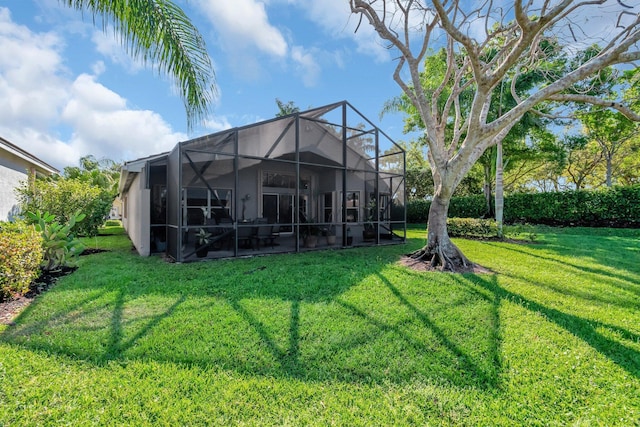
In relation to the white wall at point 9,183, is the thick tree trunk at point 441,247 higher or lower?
lower

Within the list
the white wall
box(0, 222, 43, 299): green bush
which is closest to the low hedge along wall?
box(0, 222, 43, 299): green bush

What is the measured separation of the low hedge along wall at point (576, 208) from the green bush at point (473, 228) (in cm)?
561

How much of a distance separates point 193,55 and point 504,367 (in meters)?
6.08

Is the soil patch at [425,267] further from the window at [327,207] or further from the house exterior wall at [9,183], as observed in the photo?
the house exterior wall at [9,183]

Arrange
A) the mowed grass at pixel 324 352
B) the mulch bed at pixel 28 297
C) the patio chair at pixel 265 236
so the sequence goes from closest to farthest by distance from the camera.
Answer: the mowed grass at pixel 324 352, the mulch bed at pixel 28 297, the patio chair at pixel 265 236

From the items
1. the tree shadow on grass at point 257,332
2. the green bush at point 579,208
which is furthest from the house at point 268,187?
the green bush at point 579,208

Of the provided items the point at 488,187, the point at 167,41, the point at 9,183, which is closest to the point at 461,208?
the point at 488,187

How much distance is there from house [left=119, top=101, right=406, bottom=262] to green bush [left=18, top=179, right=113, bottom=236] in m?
1.29

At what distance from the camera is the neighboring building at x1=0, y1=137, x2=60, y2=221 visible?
9.59 m

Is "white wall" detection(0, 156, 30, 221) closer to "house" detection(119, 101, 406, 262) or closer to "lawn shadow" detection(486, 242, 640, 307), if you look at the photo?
"house" detection(119, 101, 406, 262)

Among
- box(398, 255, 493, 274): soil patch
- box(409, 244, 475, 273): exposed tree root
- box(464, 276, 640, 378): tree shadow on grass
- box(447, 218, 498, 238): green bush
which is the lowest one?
box(464, 276, 640, 378): tree shadow on grass

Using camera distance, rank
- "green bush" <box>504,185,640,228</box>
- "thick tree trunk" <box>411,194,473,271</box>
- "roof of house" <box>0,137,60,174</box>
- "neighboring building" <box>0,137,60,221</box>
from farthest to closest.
Answer: "green bush" <box>504,185,640,228</box> < "neighboring building" <box>0,137,60,221</box> < "roof of house" <box>0,137,60,174</box> < "thick tree trunk" <box>411,194,473,271</box>

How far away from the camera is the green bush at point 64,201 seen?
9367mm

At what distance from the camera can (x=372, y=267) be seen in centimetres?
679
